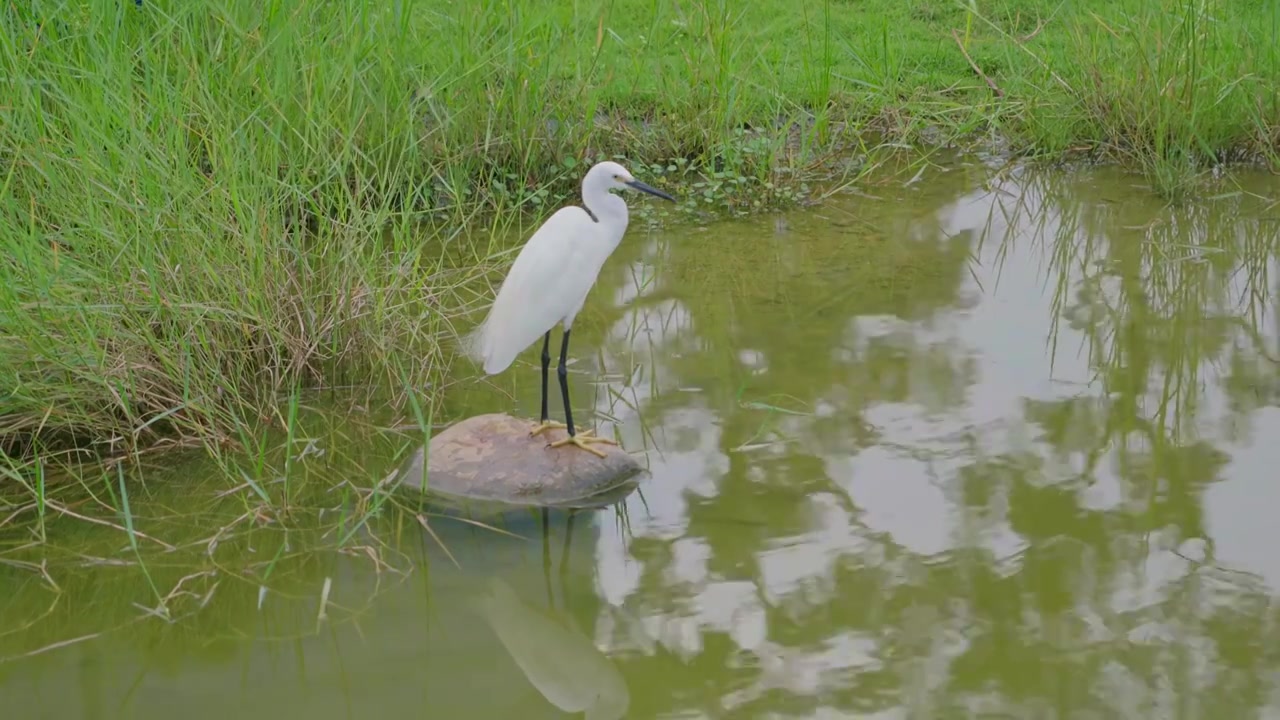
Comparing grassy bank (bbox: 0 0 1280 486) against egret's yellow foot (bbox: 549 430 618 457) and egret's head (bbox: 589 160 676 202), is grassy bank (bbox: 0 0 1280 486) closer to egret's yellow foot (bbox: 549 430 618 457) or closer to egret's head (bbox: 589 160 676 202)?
egret's yellow foot (bbox: 549 430 618 457)

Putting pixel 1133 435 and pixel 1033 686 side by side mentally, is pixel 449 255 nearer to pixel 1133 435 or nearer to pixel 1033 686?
pixel 1133 435

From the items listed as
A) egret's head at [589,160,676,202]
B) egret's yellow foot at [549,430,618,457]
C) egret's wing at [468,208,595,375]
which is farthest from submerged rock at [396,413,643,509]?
egret's head at [589,160,676,202]

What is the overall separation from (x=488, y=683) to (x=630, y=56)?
4.57 meters

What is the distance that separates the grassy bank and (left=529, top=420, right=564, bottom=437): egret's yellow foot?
1.34 feet

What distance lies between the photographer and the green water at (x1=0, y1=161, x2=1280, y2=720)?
2857 mm

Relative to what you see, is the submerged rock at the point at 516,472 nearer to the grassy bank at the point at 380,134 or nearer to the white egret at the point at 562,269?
the white egret at the point at 562,269

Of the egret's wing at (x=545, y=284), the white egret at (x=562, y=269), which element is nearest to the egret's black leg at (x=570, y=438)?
the white egret at (x=562, y=269)

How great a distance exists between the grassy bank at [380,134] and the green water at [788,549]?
36 cm

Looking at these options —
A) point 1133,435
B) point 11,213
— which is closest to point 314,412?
point 11,213

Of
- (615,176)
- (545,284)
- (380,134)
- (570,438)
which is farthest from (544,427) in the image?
(380,134)

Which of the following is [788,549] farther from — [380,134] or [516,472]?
[380,134]

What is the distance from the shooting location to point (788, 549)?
3348 mm

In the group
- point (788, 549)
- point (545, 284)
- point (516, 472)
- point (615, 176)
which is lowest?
point (788, 549)

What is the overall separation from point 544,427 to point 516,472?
18 cm
